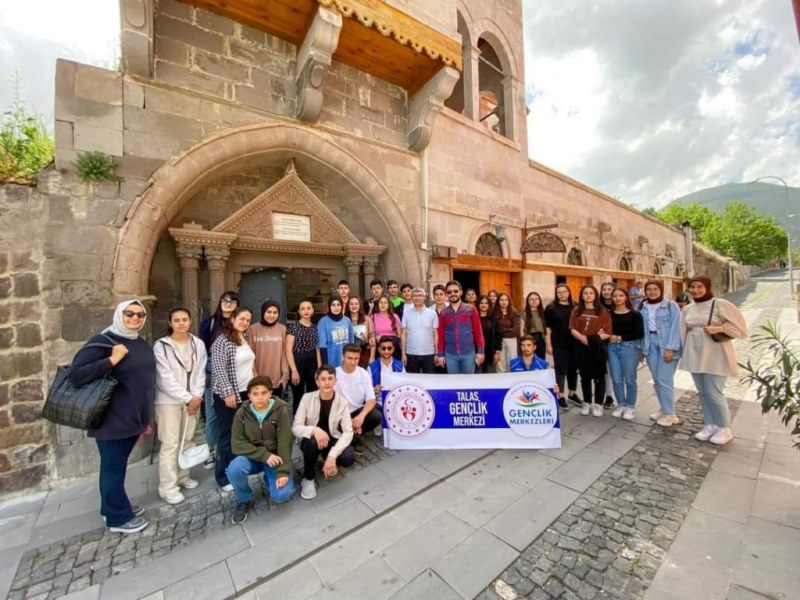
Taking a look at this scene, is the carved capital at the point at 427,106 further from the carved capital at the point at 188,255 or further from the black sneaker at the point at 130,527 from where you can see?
the black sneaker at the point at 130,527

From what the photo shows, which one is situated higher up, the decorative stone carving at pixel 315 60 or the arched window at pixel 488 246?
the decorative stone carving at pixel 315 60

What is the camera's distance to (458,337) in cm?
425

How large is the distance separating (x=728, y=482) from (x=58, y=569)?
17.1 ft

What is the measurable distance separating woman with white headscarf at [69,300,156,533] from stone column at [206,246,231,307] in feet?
5.86

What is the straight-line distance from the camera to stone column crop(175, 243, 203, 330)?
4172 mm

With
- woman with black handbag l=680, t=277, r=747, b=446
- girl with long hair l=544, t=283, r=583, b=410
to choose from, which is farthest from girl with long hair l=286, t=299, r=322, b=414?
woman with black handbag l=680, t=277, r=747, b=446

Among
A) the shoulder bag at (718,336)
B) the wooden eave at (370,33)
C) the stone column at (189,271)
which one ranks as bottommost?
the shoulder bag at (718,336)

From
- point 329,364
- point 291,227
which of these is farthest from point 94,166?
point 329,364

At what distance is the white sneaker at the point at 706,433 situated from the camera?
3553mm

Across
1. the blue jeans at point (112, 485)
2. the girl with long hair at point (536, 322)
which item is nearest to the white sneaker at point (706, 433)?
the girl with long hair at point (536, 322)

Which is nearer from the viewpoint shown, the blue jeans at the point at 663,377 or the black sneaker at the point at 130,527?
the black sneaker at the point at 130,527

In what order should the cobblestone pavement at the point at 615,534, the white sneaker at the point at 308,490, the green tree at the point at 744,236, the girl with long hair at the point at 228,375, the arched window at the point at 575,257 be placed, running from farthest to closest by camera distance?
the green tree at the point at 744,236 → the arched window at the point at 575,257 → the girl with long hair at the point at 228,375 → the white sneaker at the point at 308,490 → the cobblestone pavement at the point at 615,534

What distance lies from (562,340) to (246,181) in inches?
207

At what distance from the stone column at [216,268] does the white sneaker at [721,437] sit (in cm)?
613
